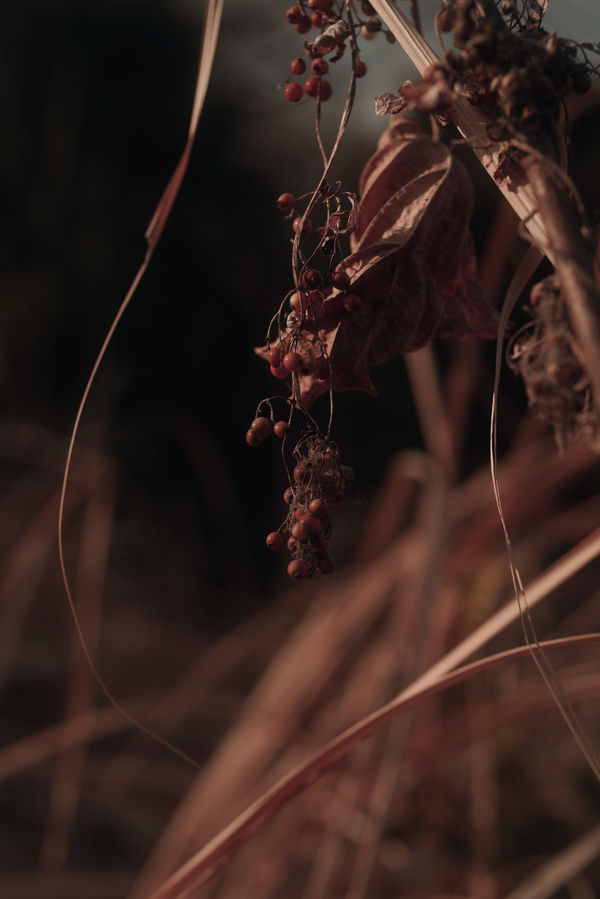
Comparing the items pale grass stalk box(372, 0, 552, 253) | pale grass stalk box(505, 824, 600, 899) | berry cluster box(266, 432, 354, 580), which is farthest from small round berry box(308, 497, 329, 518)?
pale grass stalk box(505, 824, 600, 899)

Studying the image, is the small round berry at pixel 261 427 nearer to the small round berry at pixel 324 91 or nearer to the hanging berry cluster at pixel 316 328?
the hanging berry cluster at pixel 316 328

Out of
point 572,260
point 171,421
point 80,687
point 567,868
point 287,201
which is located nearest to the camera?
point 572,260

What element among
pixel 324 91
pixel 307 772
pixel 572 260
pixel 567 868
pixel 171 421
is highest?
pixel 171 421

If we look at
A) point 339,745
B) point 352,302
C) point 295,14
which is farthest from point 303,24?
point 339,745

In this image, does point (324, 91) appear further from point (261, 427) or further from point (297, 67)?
point (261, 427)

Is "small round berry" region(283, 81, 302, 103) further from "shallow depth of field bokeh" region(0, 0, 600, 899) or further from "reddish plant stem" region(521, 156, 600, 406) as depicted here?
"shallow depth of field bokeh" region(0, 0, 600, 899)

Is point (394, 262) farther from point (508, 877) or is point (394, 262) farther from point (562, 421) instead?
point (508, 877)
